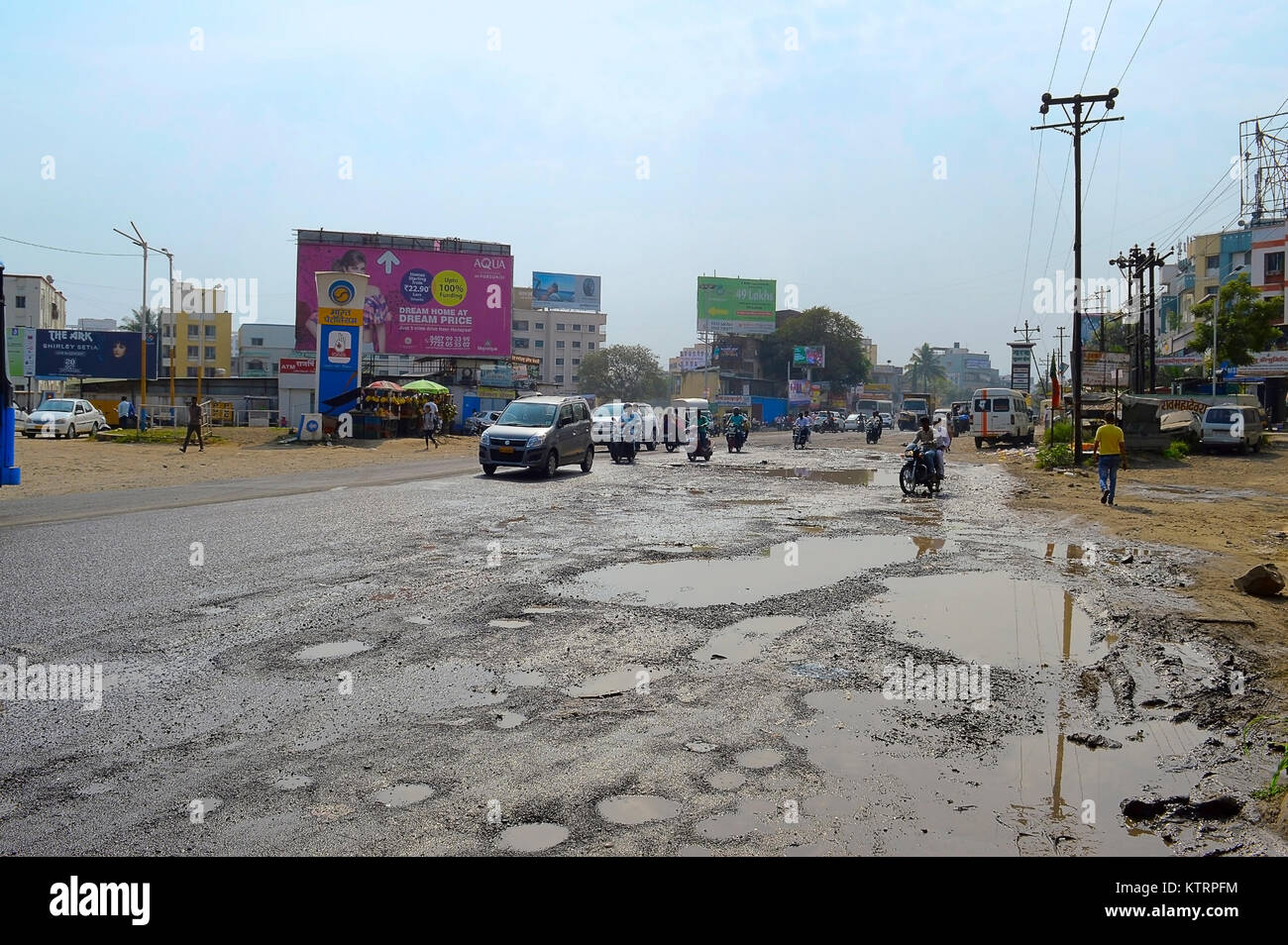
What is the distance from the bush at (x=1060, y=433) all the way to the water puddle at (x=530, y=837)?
102 ft

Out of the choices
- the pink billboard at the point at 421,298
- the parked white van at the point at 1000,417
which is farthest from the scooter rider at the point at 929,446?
the pink billboard at the point at 421,298

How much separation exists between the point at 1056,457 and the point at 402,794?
28476 mm

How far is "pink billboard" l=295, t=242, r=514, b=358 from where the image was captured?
177 ft

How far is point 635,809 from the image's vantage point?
4.01 meters

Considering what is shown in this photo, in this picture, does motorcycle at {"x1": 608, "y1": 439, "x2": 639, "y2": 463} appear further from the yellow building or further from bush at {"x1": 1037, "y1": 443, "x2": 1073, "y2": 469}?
the yellow building

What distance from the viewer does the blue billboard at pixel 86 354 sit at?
55.2 m

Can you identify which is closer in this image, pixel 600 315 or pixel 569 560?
pixel 569 560

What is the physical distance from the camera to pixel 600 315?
393ft

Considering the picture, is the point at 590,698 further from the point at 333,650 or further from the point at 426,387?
the point at 426,387

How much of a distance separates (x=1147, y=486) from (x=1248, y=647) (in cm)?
1720

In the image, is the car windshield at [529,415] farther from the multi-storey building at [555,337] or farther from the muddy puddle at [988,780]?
the multi-storey building at [555,337]

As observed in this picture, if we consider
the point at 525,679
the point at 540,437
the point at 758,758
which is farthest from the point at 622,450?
the point at 758,758
